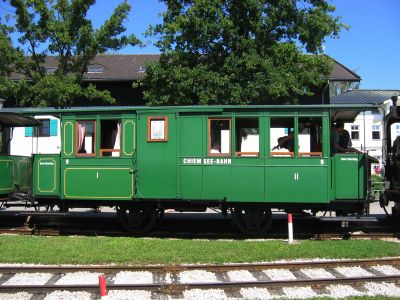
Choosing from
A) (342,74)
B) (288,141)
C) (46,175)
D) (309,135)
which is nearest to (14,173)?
(46,175)

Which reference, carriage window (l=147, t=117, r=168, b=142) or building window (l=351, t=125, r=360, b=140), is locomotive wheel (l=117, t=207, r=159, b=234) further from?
building window (l=351, t=125, r=360, b=140)

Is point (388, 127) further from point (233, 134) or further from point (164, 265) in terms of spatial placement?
point (164, 265)

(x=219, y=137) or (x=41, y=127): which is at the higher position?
(x=41, y=127)

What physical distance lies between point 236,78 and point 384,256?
10.7 metres

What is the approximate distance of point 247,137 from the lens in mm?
10945

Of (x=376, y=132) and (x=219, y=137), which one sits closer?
(x=219, y=137)

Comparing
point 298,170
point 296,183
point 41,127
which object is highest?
point 41,127

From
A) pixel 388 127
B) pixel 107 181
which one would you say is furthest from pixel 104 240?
pixel 388 127

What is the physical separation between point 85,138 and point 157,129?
Answer: 1.82 metres

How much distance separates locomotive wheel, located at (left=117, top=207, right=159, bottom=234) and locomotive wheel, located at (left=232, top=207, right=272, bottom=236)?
195cm

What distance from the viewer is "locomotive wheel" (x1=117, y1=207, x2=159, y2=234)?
11.4 meters

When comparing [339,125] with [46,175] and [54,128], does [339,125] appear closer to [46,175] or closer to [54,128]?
[46,175]

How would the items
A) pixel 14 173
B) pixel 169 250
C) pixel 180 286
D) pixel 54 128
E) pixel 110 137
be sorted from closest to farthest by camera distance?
pixel 180 286, pixel 169 250, pixel 110 137, pixel 14 173, pixel 54 128

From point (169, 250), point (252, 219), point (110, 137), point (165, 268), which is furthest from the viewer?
point (110, 137)
